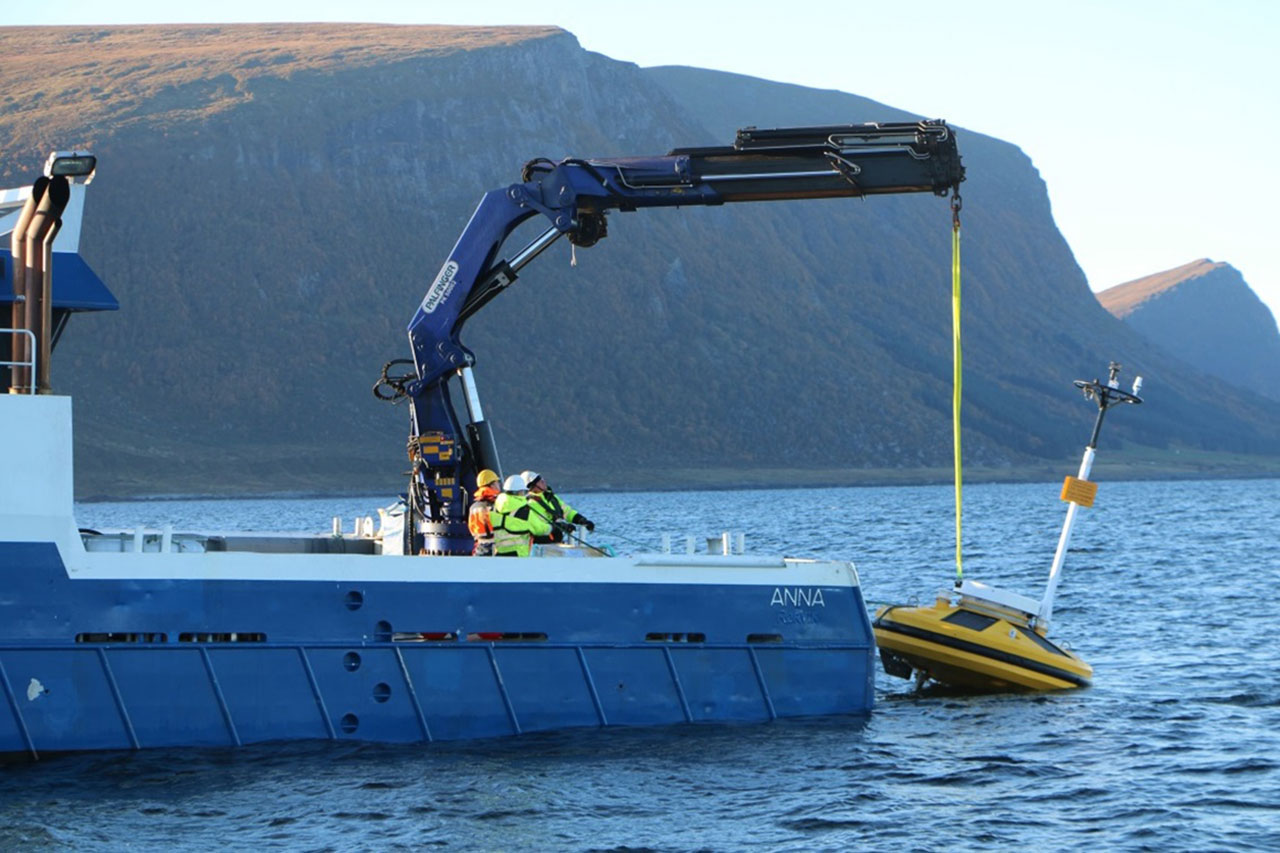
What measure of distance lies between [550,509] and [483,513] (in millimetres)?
804

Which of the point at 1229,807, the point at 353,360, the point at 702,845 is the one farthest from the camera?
the point at 353,360

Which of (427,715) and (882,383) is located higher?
(882,383)

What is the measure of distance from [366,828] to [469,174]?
558ft

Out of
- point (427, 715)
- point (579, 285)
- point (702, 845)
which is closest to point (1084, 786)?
point (702, 845)

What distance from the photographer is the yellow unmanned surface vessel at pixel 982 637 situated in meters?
21.6

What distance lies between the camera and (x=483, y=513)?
18.9m

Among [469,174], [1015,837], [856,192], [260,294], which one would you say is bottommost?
[1015,837]

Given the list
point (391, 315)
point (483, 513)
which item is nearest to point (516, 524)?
point (483, 513)

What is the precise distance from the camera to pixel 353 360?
15675 centimetres

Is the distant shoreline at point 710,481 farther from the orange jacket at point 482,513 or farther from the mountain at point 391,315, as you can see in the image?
the orange jacket at point 482,513

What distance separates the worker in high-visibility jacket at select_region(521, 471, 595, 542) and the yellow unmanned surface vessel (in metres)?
4.57

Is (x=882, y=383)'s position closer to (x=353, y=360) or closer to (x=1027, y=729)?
(x=353, y=360)

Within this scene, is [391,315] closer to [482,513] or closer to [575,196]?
[575,196]

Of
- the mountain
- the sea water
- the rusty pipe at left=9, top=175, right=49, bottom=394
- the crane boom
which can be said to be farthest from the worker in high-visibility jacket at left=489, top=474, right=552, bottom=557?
the mountain
